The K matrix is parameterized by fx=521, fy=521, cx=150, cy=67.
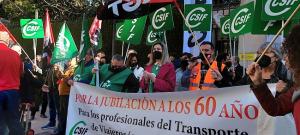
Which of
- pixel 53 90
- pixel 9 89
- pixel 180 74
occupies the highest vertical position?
pixel 180 74

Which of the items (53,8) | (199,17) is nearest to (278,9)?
(199,17)

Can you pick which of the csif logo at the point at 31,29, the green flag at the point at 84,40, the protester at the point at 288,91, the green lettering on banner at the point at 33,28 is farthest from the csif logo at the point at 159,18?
the protester at the point at 288,91

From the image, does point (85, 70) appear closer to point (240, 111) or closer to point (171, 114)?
point (171, 114)

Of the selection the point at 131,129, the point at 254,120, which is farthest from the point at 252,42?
the point at 254,120

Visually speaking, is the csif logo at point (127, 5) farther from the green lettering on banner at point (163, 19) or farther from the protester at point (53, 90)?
the protester at point (53, 90)

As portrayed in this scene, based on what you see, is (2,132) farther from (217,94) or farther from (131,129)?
(217,94)

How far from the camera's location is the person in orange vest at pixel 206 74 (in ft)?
20.7

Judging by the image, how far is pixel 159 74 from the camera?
6.83 meters

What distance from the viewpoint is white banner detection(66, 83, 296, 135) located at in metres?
4.23

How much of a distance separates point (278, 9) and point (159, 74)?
1802mm

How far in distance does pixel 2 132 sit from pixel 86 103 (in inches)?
60.6

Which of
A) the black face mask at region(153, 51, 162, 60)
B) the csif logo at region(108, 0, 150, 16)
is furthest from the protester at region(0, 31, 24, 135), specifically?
the black face mask at region(153, 51, 162, 60)

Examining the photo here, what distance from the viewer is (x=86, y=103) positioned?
20.6 feet

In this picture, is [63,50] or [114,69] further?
[63,50]
